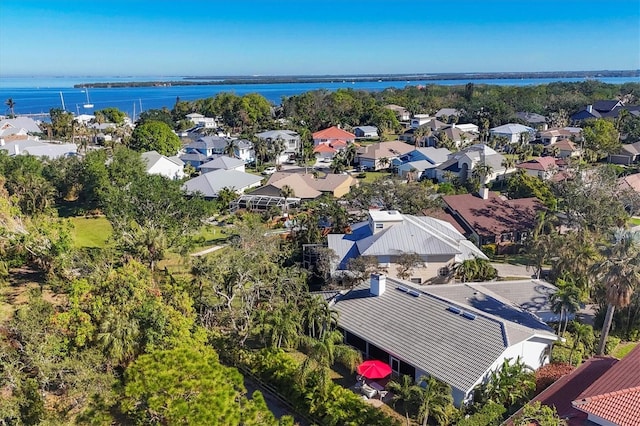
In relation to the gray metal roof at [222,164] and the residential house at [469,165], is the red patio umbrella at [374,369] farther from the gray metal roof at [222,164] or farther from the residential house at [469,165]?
the gray metal roof at [222,164]

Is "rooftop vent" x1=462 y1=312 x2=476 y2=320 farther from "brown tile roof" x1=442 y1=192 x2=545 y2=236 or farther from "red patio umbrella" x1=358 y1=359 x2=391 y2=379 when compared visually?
"brown tile roof" x1=442 y1=192 x2=545 y2=236

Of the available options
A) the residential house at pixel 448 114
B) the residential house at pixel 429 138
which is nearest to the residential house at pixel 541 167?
the residential house at pixel 429 138

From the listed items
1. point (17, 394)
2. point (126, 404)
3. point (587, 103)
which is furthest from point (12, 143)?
point (587, 103)

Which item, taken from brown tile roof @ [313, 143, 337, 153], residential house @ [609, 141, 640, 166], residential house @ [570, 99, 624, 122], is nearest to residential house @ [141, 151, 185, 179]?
brown tile roof @ [313, 143, 337, 153]

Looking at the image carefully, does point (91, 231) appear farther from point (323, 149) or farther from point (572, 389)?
point (323, 149)

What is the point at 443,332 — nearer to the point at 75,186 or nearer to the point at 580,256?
the point at 580,256
